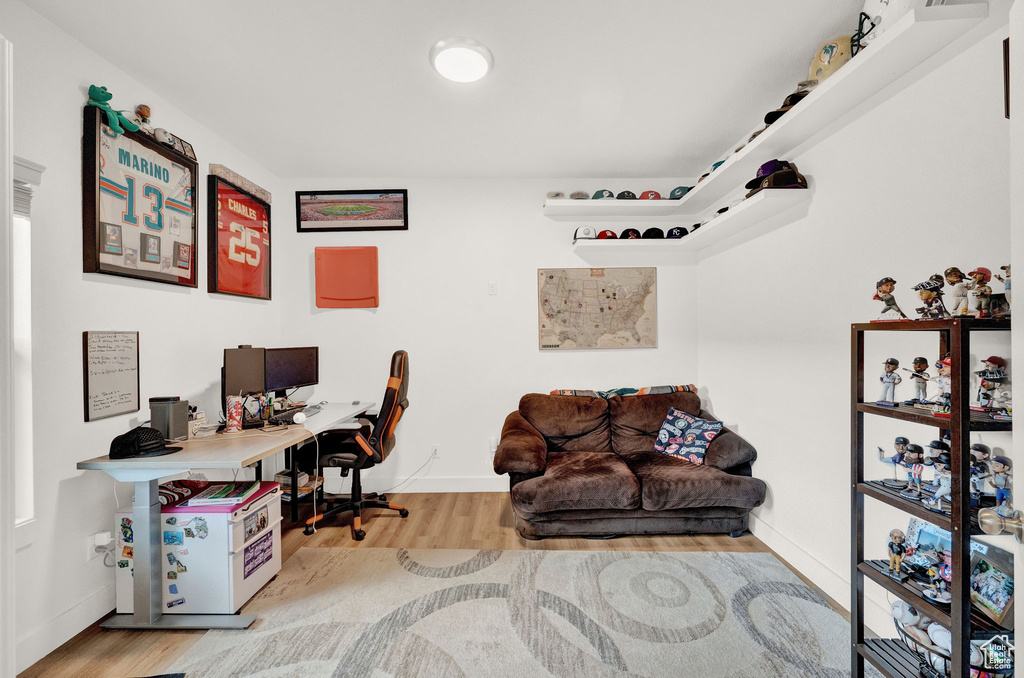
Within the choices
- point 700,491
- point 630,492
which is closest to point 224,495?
point 630,492

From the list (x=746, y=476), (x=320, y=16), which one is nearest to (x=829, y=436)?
(x=746, y=476)

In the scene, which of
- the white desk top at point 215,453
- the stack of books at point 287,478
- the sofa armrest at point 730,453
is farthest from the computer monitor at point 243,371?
the sofa armrest at point 730,453

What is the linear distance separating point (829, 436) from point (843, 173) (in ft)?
4.00

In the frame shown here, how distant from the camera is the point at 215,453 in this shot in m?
1.86

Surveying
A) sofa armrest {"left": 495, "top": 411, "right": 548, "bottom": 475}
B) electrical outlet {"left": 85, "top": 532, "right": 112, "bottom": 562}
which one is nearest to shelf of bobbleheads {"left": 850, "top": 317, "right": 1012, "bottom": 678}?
sofa armrest {"left": 495, "top": 411, "right": 548, "bottom": 475}

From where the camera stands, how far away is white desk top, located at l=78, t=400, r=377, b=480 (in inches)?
68.7

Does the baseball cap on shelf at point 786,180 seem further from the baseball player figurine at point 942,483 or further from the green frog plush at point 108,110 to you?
the green frog plush at point 108,110

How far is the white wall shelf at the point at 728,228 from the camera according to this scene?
2182mm

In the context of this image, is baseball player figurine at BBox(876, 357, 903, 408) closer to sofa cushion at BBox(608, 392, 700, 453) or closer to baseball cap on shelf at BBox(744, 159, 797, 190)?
baseball cap on shelf at BBox(744, 159, 797, 190)

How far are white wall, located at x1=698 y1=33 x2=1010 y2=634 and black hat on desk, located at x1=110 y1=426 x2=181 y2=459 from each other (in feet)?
9.89

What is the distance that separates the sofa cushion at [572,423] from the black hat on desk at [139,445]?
2.16 meters

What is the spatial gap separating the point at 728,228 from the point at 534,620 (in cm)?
247

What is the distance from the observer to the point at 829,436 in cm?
207

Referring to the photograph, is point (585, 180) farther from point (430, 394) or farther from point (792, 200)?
point (430, 394)
